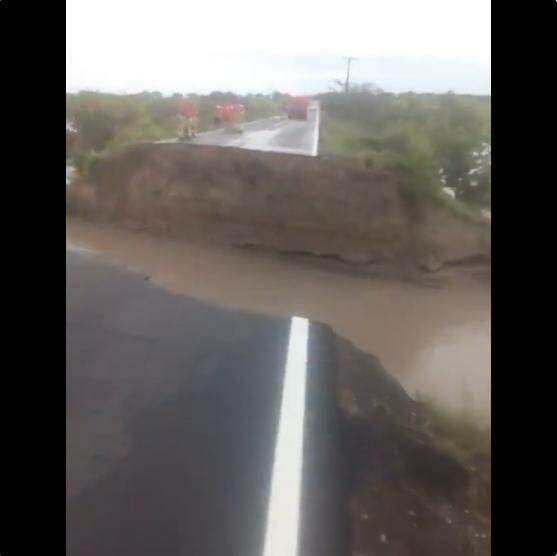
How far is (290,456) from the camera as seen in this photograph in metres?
1.65

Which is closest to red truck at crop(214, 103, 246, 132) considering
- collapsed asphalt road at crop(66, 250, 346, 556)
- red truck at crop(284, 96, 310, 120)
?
red truck at crop(284, 96, 310, 120)

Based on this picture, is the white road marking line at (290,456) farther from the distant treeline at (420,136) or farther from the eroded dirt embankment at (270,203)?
the distant treeline at (420,136)

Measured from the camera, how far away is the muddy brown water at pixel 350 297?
1.89 meters

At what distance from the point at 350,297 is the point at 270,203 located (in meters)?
0.52

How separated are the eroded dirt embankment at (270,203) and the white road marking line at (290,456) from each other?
0.40 m

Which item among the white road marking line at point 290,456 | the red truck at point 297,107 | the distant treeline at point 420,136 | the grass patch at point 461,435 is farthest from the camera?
the red truck at point 297,107

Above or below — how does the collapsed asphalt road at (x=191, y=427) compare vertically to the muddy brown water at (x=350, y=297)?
below

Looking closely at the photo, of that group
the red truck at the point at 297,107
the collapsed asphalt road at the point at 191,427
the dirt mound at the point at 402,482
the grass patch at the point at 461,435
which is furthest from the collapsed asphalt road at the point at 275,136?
the grass patch at the point at 461,435

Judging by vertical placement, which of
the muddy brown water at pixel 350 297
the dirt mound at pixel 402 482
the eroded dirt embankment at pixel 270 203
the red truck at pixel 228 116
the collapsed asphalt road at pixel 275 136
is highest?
the red truck at pixel 228 116

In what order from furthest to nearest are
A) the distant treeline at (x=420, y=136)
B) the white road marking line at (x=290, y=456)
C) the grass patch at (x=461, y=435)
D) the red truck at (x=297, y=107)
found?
the red truck at (x=297, y=107) → the distant treeline at (x=420, y=136) → the grass patch at (x=461, y=435) → the white road marking line at (x=290, y=456)

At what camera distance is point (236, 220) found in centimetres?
215

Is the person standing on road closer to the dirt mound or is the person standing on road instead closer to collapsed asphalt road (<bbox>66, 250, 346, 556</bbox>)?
collapsed asphalt road (<bbox>66, 250, 346, 556</bbox>)

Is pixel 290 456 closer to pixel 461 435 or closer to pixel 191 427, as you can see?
pixel 191 427
